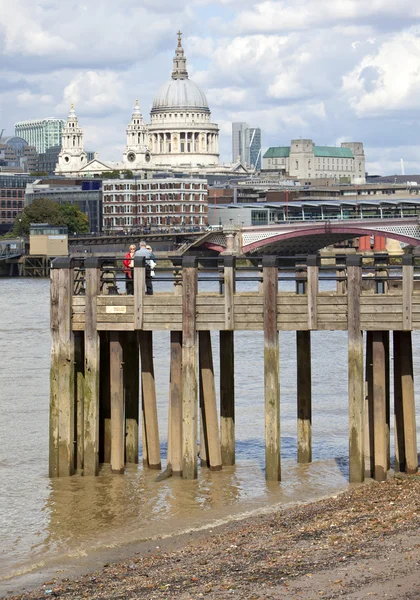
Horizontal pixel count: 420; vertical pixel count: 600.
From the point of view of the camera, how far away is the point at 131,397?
21141mm

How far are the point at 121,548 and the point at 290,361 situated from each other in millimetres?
23608

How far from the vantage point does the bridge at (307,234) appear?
414ft

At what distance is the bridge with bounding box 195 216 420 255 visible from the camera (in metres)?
126

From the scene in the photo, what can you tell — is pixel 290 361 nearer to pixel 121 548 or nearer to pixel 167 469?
pixel 167 469

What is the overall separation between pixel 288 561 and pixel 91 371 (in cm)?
577

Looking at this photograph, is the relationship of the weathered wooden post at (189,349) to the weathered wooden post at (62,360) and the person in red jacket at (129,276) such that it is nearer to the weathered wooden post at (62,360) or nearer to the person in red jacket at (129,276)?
the person in red jacket at (129,276)

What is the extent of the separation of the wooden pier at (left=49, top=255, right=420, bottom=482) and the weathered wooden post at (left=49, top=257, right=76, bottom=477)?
0.01 meters

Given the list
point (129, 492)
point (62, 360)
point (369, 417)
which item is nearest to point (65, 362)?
point (62, 360)

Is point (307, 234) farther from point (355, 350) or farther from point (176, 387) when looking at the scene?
point (355, 350)

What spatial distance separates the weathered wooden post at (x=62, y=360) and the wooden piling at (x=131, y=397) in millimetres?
1424

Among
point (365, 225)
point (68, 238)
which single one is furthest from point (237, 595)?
point (68, 238)

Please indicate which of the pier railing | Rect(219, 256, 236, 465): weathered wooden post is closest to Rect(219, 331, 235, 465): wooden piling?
Rect(219, 256, 236, 465): weathered wooden post

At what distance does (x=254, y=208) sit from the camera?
654ft

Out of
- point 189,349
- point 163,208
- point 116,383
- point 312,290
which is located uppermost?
point 163,208
